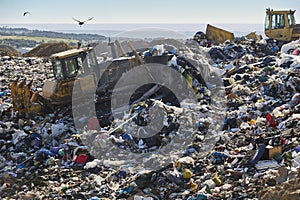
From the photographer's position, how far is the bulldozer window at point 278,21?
1510 cm

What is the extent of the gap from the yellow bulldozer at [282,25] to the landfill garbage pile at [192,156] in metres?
5.88

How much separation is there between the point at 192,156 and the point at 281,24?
10.9m

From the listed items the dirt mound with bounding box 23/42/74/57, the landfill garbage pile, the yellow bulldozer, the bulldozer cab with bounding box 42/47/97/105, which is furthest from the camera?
the dirt mound with bounding box 23/42/74/57

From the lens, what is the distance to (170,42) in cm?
1275

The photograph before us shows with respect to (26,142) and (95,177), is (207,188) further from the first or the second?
(26,142)

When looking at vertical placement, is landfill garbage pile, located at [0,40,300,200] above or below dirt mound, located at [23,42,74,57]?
below

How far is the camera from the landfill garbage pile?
4898mm

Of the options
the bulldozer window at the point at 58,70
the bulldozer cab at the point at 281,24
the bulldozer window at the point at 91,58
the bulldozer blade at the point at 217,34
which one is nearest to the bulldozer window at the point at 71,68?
the bulldozer window at the point at 58,70

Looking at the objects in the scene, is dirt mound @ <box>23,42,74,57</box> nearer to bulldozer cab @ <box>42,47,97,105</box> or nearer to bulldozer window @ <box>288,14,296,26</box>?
bulldozer window @ <box>288,14,296,26</box>

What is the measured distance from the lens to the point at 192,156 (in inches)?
233

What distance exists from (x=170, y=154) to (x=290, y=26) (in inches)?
425

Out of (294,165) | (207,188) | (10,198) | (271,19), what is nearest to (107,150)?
(10,198)

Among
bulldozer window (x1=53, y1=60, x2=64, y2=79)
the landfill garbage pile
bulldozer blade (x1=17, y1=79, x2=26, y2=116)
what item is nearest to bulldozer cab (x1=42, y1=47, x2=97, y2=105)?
bulldozer window (x1=53, y1=60, x2=64, y2=79)

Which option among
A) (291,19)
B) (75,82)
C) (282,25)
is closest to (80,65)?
(75,82)
